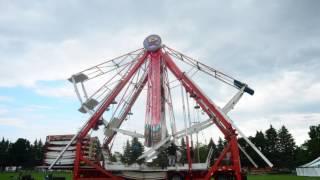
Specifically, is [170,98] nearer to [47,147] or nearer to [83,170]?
[83,170]

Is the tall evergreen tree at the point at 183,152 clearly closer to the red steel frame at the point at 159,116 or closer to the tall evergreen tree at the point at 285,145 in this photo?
the red steel frame at the point at 159,116

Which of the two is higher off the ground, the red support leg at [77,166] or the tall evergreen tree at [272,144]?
the tall evergreen tree at [272,144]

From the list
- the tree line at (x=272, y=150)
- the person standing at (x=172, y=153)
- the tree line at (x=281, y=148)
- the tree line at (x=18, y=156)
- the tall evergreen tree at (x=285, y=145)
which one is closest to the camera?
the person standing at (x=172, y=153)

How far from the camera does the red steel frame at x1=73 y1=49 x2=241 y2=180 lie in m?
19.1

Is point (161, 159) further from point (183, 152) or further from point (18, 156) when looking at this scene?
point (18, 156)

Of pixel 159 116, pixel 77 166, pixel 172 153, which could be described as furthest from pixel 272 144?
pixel 77 166

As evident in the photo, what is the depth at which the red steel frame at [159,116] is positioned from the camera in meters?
19.1

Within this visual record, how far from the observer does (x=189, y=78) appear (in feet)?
74.4

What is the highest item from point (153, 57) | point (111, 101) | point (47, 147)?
point (153, 57)

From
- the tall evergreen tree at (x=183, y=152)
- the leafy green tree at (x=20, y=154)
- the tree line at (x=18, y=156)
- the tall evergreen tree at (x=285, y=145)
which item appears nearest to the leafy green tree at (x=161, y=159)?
the tall evergreen tree at (x=183, y=152)

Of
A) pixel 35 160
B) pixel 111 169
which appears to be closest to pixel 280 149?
pixel 35 160

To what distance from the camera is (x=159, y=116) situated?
22.9 meters

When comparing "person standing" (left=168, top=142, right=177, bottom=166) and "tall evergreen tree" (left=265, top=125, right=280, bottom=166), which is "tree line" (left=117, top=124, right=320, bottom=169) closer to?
"tall evergreen tree" (left=265, top=125, right=280, bottom=166)

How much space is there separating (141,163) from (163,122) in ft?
12.9
